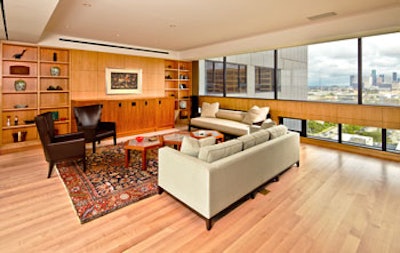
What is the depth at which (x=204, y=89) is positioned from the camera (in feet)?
28.6

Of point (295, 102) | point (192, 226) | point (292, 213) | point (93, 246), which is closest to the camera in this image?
point (93, 246)

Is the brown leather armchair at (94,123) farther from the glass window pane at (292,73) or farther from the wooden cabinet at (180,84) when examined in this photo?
the glass window pane at (292,73)

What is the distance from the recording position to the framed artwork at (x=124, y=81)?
6648 millimetres

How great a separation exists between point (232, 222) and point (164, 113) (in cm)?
543

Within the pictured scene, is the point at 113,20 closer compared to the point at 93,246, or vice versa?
the point at 93,246

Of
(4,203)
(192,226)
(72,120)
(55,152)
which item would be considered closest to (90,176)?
(55,152)

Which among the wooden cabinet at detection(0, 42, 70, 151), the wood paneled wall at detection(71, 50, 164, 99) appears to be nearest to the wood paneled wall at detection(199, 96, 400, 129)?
the wood paneled wall at detection(71, 50, 164, 99)

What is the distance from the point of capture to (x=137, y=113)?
22.2ft

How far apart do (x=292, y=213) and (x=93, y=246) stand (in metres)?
2.13

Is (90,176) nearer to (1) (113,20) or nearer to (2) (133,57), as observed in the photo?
(1) (113,20)

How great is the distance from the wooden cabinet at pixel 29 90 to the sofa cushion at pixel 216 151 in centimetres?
486

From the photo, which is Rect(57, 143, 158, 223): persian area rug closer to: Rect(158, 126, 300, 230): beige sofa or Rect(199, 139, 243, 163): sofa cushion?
Rect(158, 126, 300, 230): beige sofa

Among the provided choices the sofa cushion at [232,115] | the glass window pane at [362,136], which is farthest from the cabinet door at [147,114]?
the glass window pane at [362,136]

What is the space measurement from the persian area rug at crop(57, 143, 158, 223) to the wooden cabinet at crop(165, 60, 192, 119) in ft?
13.4
